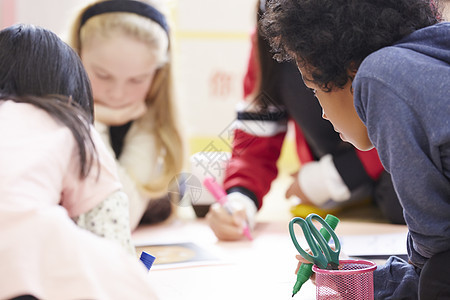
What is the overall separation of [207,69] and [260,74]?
1305 millimetres

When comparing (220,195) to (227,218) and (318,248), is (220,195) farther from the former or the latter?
(318,248)

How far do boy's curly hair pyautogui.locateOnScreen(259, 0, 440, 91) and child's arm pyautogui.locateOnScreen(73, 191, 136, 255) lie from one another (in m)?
0.26

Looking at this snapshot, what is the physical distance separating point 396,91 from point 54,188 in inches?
12.6

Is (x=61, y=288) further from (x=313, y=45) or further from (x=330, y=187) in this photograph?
(x=330, y=187)

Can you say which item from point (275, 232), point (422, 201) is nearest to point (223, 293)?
Result: point (422, 201)

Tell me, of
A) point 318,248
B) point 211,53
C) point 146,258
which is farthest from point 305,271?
point 211,53

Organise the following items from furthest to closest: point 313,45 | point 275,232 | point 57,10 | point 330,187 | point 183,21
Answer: point 183,21 < point 57,10 < point 330,187 < point 275,232 < point 313,45

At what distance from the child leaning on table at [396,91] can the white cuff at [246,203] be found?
0.44m

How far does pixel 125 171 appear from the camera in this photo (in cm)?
120

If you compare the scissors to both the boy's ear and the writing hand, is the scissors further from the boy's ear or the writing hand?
the writing hand

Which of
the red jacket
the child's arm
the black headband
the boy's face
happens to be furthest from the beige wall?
the child's arm

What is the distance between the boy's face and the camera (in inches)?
27.1

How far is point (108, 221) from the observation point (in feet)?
1.89

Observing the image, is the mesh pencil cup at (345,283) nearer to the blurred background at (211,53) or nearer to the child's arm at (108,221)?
the child's arm at (108,221)
